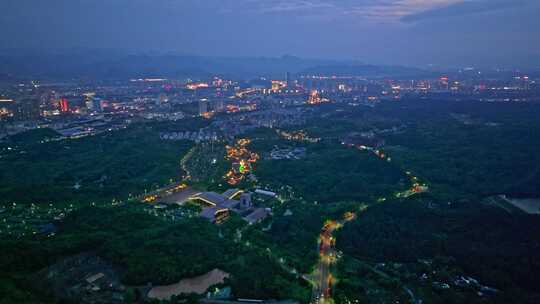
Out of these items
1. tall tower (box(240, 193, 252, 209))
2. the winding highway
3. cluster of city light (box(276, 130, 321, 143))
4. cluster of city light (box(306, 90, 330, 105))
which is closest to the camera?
the winding highway

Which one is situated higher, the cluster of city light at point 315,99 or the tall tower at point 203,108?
the cluster of city light at point 315,99

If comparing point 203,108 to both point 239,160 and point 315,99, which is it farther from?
point 239,160

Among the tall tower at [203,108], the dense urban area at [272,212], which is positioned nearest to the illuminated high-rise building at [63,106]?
the dense urban area at [272,212]

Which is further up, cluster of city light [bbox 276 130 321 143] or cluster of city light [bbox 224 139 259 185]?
cluster of city light [bbox 276 130 321 143]

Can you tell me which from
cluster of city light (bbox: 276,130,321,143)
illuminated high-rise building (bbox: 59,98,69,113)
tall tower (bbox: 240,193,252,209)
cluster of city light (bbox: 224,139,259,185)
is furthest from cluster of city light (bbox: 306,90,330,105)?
tall tower (bbox: 240,193,252,209)

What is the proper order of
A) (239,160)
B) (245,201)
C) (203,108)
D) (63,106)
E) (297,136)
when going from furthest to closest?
1. (203,108)
2. (63,106)
3. (297,136)
4. (239,160)
5. (245,201)

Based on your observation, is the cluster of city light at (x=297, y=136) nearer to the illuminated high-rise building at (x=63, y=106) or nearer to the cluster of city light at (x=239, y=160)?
the cluster of city light at (x=239, y=160)

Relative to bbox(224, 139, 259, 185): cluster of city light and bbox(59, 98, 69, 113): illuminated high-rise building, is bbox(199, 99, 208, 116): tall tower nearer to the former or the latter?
bbox(59, 98, 69, 113): illuminated high-rise building

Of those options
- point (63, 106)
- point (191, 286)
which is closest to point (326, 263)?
point (191, 286)

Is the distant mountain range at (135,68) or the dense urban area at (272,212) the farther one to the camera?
the distant mountain range at (135,68)
